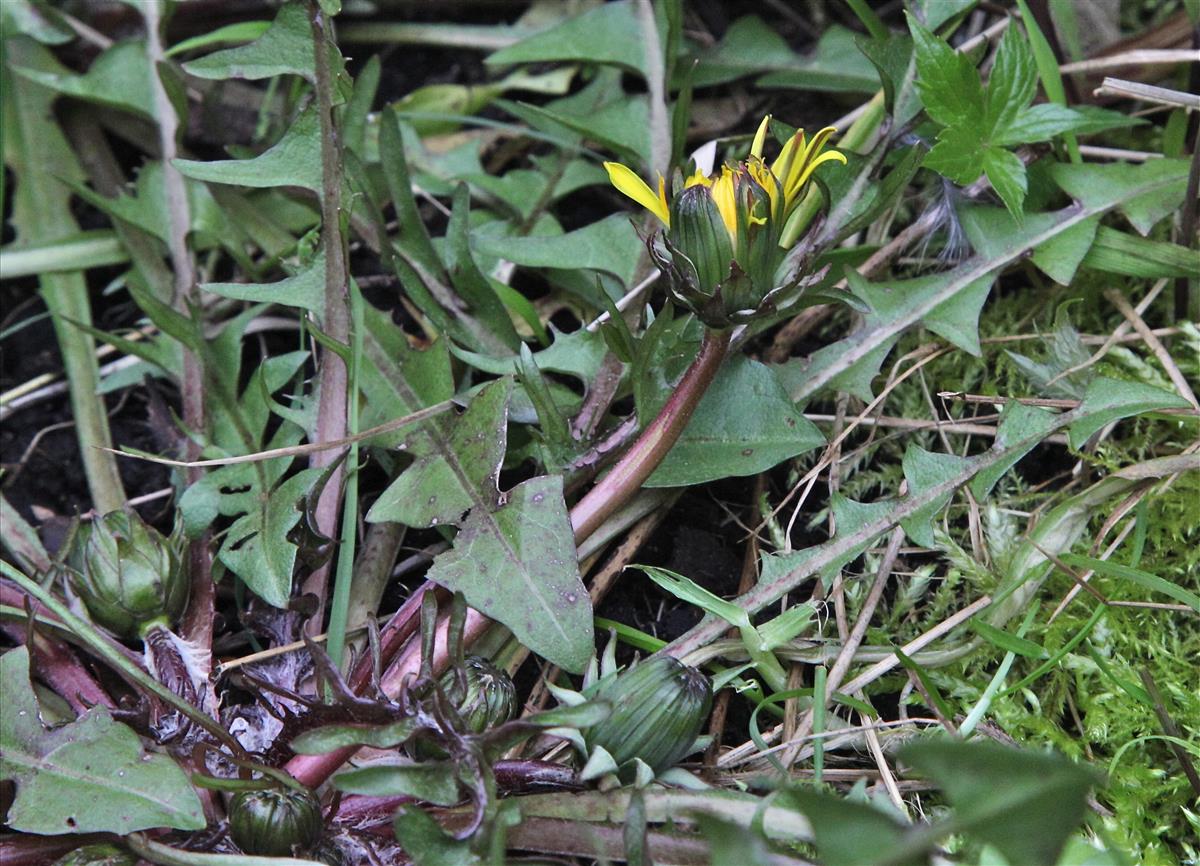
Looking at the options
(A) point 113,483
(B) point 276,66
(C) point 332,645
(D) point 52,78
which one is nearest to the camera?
(C) point 332,645

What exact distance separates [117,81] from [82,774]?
1451 mm

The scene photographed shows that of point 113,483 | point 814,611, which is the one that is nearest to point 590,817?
point 814,611

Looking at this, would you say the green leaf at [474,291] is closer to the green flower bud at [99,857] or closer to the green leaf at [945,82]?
the green leaf at [945,82]

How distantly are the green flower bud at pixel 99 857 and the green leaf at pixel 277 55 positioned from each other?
3.69ft

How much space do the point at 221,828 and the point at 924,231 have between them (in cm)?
152

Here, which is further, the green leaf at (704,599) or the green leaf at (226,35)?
the green leaf at (226,35)

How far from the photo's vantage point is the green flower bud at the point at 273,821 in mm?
1308

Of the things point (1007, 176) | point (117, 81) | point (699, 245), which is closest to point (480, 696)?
point (699, 245)

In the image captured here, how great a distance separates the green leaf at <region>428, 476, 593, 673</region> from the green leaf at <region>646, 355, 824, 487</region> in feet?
0.64

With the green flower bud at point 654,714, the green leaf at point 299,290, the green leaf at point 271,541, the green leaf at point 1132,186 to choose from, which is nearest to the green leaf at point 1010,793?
the green flower bud at point 654,714

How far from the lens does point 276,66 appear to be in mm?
1670

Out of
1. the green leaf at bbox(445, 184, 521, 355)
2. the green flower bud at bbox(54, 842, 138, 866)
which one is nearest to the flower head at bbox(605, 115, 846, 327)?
the green leaf at bbox(445, 184, 521, 355)

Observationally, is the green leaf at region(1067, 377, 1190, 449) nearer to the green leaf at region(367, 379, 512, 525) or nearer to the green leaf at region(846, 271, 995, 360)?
the green leaf at region(846, 271, 995, 360)

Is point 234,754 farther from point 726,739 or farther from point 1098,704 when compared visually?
point 1098,704
